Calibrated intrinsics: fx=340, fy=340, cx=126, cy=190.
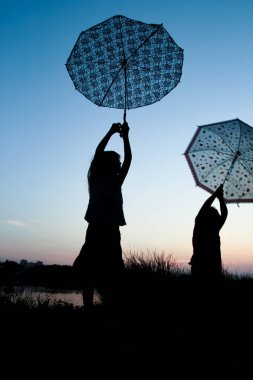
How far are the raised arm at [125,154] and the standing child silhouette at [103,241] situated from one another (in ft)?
0.44

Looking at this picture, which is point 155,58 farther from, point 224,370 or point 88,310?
point 224,370

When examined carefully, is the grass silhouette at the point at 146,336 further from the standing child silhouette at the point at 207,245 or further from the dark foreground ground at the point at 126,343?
the standing child silhouette at the point at 207,245

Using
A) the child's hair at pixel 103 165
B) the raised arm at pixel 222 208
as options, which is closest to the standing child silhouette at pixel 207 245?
the raised arm at pixel 222 208

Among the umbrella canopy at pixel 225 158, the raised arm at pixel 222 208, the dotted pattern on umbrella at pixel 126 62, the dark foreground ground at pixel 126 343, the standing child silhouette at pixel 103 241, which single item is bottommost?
the dark foreground ground at pixel 126 343

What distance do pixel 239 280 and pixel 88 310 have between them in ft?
22.6

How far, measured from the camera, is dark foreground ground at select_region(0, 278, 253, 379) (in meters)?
2.30

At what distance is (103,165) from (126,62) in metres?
1.80

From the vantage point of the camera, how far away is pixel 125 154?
424 cm

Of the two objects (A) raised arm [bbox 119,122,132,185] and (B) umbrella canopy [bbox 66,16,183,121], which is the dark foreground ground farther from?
(B) umbrella canopy [bbox 66,16,183,121]

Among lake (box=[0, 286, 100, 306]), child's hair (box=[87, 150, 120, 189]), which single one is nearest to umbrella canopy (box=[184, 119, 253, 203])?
child's hair (box=[87, 150, 120, 189])

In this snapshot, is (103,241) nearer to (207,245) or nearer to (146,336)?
(146,336)

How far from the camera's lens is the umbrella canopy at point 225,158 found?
6371mm

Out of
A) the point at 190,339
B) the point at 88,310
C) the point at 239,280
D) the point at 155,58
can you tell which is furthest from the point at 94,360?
Result: the point at 239,280

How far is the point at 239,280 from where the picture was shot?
9.62m
